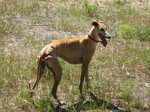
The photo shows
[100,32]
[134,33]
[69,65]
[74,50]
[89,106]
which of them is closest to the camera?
[89,106]

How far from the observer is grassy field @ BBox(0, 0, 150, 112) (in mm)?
5859

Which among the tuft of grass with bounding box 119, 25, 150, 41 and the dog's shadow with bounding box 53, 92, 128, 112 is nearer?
the dog's shadow with bounding box 53, 92, 128, 112

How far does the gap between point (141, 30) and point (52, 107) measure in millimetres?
5457

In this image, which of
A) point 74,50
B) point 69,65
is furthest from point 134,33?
point 74,50

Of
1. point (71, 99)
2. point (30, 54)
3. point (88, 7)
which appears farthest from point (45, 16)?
point (71, 99)

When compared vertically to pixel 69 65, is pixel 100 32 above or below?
above

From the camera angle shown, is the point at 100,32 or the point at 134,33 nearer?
the point at 100,32

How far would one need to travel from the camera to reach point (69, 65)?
23.6 ft

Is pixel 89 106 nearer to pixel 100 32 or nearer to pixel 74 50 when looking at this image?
pixel 74 50

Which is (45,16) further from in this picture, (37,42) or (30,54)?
(30,54)

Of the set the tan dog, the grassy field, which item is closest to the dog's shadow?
the grassy field

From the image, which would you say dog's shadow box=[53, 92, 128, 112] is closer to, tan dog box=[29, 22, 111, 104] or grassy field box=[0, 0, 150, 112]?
grassy field box=[0, 0, 150, 112]

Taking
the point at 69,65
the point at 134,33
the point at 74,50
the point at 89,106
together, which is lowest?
the point at 89,106

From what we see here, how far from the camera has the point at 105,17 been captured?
12242mm
